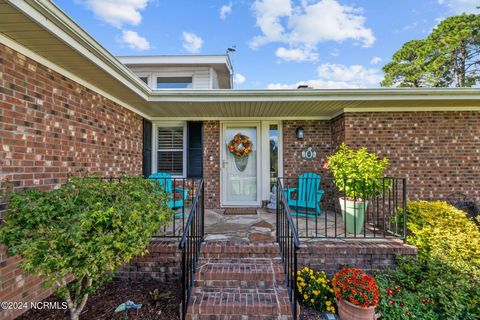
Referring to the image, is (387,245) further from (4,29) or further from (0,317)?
(4,29)

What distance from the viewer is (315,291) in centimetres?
250

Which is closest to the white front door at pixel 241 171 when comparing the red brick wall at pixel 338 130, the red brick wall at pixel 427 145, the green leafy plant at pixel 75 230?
the red brick wall at pixel 338 130

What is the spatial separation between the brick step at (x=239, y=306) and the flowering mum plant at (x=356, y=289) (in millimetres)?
572

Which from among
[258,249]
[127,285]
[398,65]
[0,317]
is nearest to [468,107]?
[258,249]

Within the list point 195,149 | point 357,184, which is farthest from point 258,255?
point 195,149

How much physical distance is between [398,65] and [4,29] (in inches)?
756

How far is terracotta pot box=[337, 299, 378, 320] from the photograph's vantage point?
7.25ft

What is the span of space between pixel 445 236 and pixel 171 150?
5151mm

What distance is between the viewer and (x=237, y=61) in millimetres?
9773

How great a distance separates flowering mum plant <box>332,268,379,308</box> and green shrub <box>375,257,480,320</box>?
32 cm

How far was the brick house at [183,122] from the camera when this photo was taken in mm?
2133

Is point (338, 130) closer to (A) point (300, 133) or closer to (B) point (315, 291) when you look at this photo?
(A) point (300, 133)

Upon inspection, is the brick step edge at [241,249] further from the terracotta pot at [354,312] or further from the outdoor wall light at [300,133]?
the outdoor wall light at [300,133]

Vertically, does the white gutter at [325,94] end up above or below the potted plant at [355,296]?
above
